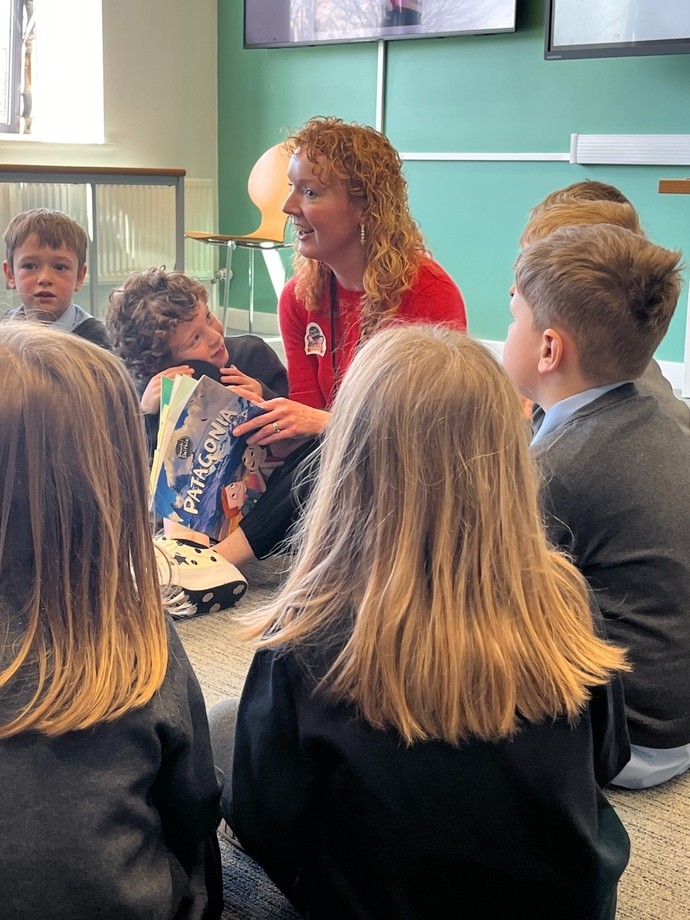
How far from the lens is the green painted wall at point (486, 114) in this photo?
397cm

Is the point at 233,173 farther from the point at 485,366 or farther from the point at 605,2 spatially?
the point at 485,366

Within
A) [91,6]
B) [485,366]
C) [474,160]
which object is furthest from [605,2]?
[485,366]

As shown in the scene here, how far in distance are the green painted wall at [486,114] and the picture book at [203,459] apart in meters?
2.41

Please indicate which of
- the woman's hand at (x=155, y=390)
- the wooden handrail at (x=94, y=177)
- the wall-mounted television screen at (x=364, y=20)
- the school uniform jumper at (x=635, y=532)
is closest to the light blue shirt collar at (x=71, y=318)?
the woman's hand at (x=155, y=390)

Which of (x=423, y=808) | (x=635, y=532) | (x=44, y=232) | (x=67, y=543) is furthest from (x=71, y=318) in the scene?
(x=423, y=808)

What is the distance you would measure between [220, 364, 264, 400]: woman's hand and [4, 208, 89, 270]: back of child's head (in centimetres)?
65

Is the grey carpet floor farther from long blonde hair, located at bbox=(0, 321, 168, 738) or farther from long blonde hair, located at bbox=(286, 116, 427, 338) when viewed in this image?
long blonde hair, located at bbox=(286, 116, 427, 338)

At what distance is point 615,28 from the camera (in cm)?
386

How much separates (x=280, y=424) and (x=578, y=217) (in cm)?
70

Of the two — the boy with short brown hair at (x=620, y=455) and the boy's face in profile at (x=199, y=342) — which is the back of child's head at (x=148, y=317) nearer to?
the boy's face in profile at (x=199, y=342)

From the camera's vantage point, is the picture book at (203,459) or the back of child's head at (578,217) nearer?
the back of child's head at (578,217)

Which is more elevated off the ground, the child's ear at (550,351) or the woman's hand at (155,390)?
the child's ear at (550,351)

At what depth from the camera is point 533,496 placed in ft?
3.27

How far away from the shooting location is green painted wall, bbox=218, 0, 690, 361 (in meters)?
3.97
